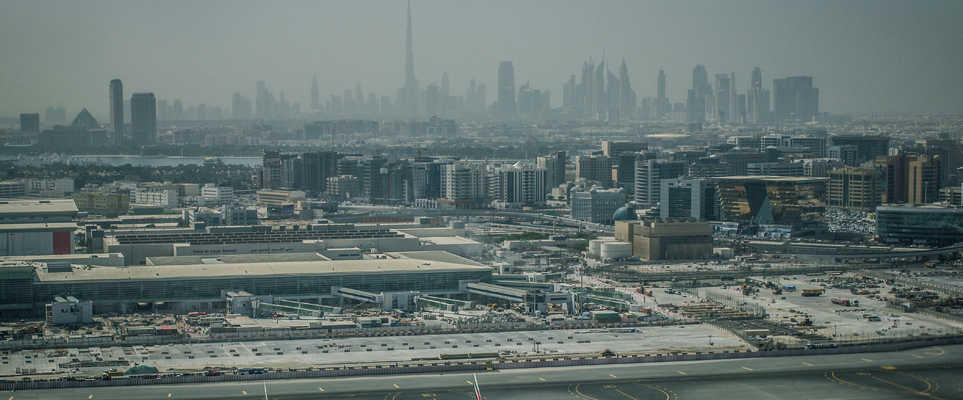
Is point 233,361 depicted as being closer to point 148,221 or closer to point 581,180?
point 148,221

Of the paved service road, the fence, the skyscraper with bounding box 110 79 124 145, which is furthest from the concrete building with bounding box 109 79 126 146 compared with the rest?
the paved service road

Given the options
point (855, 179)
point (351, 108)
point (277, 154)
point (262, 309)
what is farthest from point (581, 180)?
point (351, 108)

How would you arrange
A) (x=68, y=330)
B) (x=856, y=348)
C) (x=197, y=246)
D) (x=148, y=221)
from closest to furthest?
(x=856, y=348) → (x=68, y=330) → (x=197, y=246) → (x=148, y=221)

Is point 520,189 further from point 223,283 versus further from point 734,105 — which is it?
point 734,105

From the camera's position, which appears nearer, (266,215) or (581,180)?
(266,215)

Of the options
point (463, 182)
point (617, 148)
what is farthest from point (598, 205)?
point (617, 148)

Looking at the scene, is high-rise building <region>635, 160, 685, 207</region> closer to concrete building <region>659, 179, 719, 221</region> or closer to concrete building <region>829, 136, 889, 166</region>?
concrete building <region>659, 179, 719, 221</region>

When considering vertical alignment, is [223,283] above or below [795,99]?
below
